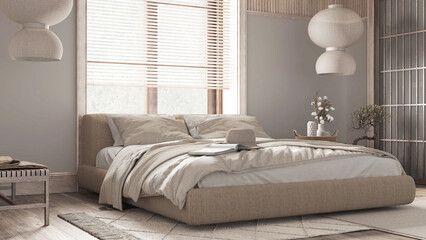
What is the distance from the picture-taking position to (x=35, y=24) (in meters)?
4.25

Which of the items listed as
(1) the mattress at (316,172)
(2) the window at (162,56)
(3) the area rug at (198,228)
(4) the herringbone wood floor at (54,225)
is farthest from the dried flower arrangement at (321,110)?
(3) the area rug at (198,228)

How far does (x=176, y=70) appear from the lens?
608 cm

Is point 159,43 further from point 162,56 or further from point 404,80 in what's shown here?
point 404,80

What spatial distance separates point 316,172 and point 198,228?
3.12 feet

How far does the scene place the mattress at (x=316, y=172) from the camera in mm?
3543

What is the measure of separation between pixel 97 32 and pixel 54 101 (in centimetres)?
84

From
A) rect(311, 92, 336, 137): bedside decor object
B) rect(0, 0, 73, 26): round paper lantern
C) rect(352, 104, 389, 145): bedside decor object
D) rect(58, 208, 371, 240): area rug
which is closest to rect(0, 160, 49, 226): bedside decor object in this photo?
rect(58, 208, 371, 240): area rug

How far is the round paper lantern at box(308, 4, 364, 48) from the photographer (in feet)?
17.4

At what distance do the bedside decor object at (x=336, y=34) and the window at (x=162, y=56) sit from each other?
1156 mm

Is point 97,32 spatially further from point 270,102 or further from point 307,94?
point 307,94

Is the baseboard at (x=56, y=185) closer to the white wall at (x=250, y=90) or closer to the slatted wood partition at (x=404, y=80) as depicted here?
the white wall at (x=250, y=90)

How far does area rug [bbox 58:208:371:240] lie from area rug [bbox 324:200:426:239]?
0.14m

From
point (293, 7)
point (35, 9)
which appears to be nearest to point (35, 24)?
point (35, 9)

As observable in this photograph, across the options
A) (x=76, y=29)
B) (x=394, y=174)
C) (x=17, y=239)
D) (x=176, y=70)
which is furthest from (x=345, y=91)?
(x=17, y=239)
